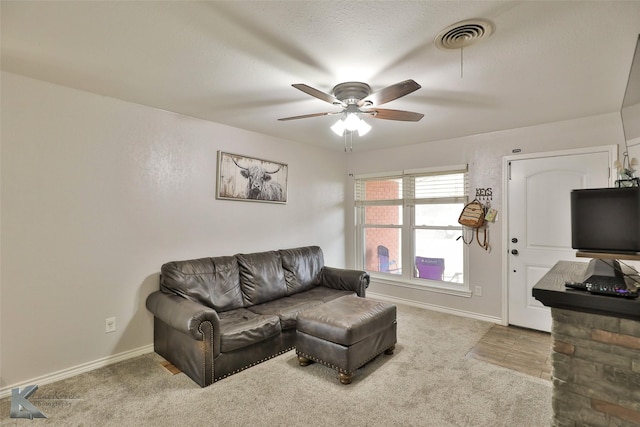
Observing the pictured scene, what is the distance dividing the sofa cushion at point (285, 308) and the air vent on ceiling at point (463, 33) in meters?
2.49

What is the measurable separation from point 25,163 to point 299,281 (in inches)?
111

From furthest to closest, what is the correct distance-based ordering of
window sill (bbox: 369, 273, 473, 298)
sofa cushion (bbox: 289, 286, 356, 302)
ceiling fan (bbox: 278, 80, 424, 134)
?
window sill (bbox: 369, 273, 473, 298) → sofa cushion (bbox: 289, 286, 356, 302) → ceiling fan (bbox: 278, 80, 424, 134)

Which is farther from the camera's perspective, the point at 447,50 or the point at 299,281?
the point at 299,281

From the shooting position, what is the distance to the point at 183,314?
245 cm

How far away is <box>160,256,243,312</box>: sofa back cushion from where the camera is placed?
2936mm

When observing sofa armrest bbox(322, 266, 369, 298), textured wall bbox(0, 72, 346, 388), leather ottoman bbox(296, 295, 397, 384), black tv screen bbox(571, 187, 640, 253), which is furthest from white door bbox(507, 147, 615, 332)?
textured wall bbox(0, 72, 346, 388)

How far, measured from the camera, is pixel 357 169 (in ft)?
17.4

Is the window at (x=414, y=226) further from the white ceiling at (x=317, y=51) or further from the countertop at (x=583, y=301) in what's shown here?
the countertop at (x=583, y=301)

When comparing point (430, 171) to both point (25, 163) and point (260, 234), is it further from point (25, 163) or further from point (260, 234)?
point (25, 163)

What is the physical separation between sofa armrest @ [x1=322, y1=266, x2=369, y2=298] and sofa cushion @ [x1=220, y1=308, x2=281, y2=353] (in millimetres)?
1316

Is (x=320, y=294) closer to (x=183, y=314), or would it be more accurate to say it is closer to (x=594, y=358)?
(x=183, y=314)

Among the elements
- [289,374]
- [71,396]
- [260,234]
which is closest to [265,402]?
[289,374]

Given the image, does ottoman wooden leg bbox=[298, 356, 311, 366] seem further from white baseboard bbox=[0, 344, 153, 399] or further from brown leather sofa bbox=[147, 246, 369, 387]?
white baseboard bbox=[0, 344, 153, 399]

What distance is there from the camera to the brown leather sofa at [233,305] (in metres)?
2.43
